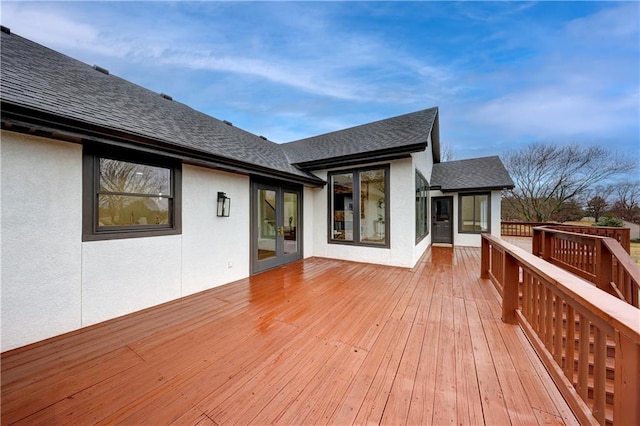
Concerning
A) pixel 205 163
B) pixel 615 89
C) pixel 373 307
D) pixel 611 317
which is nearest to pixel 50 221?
pixel 205 163

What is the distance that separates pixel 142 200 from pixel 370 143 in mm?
5450

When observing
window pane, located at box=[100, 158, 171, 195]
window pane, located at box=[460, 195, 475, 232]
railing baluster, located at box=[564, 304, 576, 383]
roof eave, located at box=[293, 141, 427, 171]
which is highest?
roof eave, located at box=[293, 141, 427, 171]

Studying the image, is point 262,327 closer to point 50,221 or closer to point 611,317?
point 50,221

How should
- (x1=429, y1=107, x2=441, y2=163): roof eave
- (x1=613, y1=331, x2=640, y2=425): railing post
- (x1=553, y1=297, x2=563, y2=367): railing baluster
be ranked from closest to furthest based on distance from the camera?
(x1=613, y1=331, x2=640, y2=425): railing post
(x1=553, y1=297, x2=563, y2=367): railing baluster
(x1=429, y1=107, x2=441, y2=163): roof eave

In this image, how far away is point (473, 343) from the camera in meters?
2.62

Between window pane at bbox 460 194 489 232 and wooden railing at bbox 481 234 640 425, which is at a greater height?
window pane at bbox 460 194 489 232

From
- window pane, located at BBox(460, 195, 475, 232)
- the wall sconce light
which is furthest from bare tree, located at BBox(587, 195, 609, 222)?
the wall sconce light

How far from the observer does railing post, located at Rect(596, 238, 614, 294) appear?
3814 millimetres

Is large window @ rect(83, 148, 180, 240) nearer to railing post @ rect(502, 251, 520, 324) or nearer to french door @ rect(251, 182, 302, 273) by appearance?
french door @ rect(251, 182, 302, 273)

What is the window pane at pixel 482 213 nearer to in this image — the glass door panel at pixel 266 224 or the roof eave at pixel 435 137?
the roof eave at pixel 435 137

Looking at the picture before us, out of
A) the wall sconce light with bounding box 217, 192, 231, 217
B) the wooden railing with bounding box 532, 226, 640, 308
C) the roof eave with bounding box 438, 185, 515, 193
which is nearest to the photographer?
the wooden railing with bounding box 532, 226, 640, 308

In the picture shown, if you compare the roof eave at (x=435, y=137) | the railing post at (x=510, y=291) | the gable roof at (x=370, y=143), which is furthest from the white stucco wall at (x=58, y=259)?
the roof eave at (x=435, y=137)

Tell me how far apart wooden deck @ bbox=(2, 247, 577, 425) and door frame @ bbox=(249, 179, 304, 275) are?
170 cm

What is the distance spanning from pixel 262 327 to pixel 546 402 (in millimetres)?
2763
